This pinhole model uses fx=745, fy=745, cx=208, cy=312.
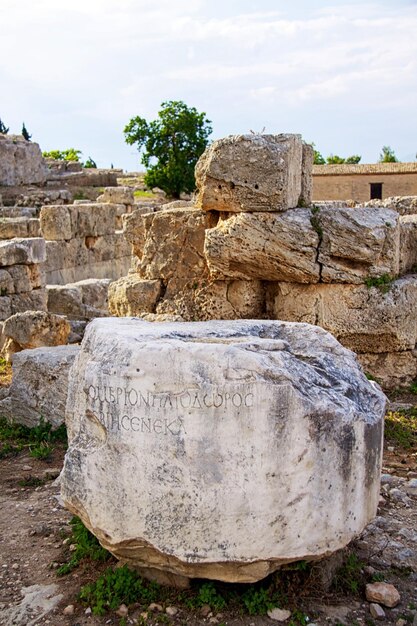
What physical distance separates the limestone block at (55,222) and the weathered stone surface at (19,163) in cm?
1093

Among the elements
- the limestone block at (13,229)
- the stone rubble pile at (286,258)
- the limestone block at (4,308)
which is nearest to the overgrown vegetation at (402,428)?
the stone rubble pile at (286,258)

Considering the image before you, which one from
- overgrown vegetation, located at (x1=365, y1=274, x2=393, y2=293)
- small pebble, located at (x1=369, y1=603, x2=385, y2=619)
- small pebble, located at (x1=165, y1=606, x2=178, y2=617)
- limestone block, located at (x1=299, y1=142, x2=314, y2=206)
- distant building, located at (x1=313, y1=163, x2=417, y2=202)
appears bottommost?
small pebble, located at (x1=369, y1=603, x2=385, y2=619)

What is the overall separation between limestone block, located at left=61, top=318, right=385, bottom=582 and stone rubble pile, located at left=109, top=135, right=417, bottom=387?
10.7 feet

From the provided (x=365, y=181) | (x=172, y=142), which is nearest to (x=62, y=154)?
(x=172, y=142)

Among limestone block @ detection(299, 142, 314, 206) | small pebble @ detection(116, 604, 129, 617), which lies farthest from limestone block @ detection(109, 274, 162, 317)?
small pebble @ detection(116, 604, 129, 617)

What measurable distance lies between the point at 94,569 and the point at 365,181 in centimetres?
1825

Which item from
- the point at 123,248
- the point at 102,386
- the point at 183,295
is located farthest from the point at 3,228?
the point at 102,386

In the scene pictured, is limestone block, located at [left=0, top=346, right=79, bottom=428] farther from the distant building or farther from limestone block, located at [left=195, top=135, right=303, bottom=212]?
the distant building

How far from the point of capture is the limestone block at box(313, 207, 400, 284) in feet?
21.2

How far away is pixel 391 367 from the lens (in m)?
6.94

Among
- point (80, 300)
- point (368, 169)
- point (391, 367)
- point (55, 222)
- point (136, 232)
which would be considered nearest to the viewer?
point (391, 367)

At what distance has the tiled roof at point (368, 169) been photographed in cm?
2003

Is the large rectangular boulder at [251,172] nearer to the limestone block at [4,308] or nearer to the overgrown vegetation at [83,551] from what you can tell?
the overgrown vegetation at [83,551]

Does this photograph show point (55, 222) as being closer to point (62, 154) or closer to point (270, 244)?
point (270, 244)
